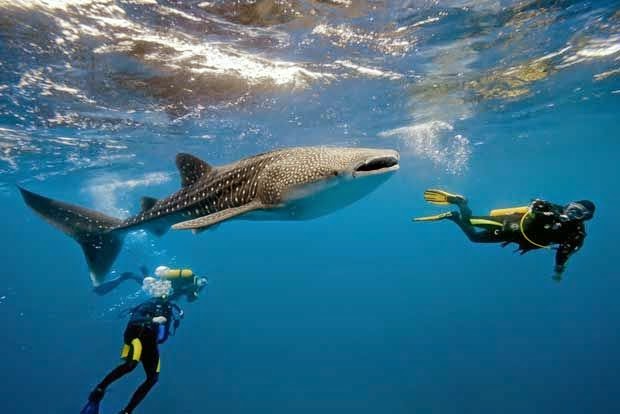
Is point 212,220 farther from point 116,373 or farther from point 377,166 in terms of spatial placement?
point 116,373

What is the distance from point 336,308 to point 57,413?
46.8 meters

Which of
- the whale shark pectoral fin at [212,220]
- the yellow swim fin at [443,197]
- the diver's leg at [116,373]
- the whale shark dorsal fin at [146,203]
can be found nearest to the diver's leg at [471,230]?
the yellow swim fin at [443,197]

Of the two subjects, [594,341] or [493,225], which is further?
[594,341]

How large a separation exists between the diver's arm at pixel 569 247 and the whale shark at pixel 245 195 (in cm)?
330

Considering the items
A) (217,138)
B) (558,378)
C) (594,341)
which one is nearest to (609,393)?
(558,378)

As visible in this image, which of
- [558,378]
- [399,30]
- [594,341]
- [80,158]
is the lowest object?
[594,341]

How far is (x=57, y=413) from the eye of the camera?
36281mm

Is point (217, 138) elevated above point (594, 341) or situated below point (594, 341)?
above

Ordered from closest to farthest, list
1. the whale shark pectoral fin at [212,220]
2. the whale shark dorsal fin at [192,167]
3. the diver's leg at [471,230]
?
the whale shark pectoral fin at [212,220]
the whale shark dorsal fin at [192,167]
the diver's leg at [471,230]

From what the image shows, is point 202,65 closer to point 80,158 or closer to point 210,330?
point 80,158

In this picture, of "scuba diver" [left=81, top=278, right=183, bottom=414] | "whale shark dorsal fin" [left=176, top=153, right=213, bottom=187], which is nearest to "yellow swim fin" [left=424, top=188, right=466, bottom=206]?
"whale shark dorsal fin" [left=176, top=153, right=213, bottom=187]

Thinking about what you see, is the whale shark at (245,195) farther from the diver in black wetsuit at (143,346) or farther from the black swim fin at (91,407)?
the black swim fin at (91,407)

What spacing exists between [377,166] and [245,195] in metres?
1.89

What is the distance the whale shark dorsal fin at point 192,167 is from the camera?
5.46m
